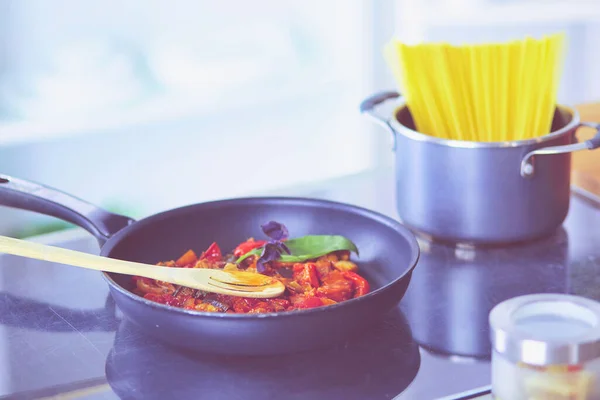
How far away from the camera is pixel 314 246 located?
3.88ft

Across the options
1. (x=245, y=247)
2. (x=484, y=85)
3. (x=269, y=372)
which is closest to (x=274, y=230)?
(x=245, y=247)

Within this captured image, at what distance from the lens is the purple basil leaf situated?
118cm

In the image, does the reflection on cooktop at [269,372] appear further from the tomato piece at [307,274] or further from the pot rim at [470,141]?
the pot rim at [470,141]

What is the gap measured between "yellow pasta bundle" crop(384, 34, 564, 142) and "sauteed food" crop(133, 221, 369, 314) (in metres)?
0.29

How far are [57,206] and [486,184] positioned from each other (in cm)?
62

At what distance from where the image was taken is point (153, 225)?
3.98 feet

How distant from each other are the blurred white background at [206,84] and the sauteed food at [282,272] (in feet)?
5.22

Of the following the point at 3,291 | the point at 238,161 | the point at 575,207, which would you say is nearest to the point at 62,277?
the point at 3,291

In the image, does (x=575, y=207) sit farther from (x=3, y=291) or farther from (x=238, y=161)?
(x=238, y=161)

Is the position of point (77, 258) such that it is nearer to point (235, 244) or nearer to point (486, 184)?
point (235, 244)

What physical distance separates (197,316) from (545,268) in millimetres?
577

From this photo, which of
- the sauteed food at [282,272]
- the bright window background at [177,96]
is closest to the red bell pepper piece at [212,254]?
the sauteed food at [282,272]

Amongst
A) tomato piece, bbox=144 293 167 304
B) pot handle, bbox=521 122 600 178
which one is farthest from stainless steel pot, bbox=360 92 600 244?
tomato piece, bbox=144 293 167 304

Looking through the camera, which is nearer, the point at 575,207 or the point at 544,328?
the point at 544,328
